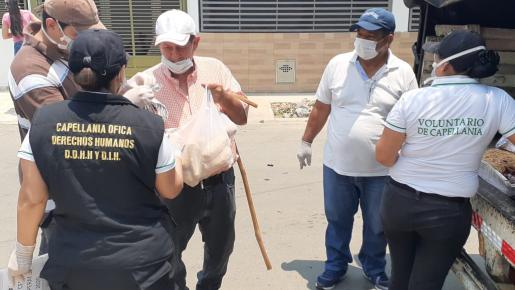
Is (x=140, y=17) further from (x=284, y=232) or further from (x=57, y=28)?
(x=57, y=28)

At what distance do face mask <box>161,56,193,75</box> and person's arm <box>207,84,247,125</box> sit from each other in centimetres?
16

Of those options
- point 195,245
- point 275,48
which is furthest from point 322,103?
point 275,48

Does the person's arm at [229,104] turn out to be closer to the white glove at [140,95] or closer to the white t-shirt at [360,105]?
the white glove at [140,95]

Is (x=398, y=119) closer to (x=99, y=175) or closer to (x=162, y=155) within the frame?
(x=162, y=155)

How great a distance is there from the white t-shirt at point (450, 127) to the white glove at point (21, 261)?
5.36ft

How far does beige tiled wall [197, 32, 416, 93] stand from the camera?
9.51 m

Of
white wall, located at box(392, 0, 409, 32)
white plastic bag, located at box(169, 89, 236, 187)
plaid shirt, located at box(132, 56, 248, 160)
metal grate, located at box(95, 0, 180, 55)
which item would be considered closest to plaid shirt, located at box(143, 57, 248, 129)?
plaid shirt, located at box(132, 56, 248, 160)

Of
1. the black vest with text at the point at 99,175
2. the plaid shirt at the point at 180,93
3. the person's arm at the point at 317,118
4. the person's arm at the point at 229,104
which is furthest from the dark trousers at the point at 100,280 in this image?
the person's arm at the point at 317,118

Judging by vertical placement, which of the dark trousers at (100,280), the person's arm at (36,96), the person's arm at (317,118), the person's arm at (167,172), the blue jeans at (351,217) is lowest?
the blue jeans at (351,217)

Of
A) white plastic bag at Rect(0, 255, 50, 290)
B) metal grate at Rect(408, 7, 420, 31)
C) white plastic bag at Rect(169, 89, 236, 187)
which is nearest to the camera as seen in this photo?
white plastic bag at Rect(0, 255, 50, 290)

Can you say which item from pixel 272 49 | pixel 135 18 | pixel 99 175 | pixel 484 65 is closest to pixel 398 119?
pixel 484 65

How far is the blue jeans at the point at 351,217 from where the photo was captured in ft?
11.0

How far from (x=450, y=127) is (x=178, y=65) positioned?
136 cm

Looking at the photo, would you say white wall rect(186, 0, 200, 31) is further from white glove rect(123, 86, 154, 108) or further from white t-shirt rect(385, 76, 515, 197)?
white t-shirt rect(385, 76, 515, 197)
